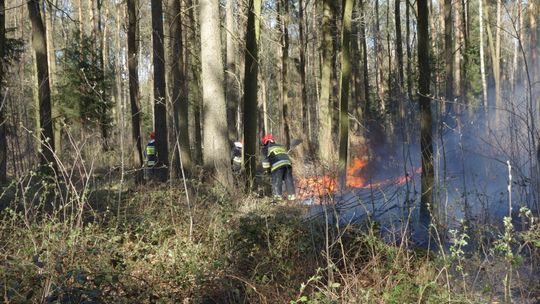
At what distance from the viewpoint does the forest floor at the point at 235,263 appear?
390 centimetres

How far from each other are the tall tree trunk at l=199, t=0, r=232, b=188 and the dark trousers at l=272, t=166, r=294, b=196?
7.41 feet

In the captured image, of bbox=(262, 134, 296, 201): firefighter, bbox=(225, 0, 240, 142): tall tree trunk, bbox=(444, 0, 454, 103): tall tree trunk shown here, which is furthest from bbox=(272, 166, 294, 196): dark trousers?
bbox=(444, 0, 454, 103): tall tree trunk

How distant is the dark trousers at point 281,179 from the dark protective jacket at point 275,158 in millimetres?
121

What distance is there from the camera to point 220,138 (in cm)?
891

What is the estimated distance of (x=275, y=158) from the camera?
11055 millimetres

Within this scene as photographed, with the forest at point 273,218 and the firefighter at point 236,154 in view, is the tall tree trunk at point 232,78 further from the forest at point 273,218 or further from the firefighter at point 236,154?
the firefighter at point 236,154

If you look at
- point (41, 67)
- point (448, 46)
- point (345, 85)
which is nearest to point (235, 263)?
point (345, 85)

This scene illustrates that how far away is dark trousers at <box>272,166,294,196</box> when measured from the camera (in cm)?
1102

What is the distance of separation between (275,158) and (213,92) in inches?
107

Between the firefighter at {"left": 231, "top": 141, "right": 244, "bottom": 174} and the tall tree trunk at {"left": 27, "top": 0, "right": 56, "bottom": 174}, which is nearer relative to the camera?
the tall tree trunk at {"left": 27, "top": 0, "right": 56, "bottom": 174}

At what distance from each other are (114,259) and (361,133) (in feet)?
56.1

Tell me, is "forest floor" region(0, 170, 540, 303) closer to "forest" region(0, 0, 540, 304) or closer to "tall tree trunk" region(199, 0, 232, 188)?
"forest" region(0, 0, 540, 304)

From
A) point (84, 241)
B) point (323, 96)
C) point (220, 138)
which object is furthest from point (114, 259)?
point (323, 96)

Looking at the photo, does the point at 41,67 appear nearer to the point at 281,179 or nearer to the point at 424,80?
the point at 281,179
